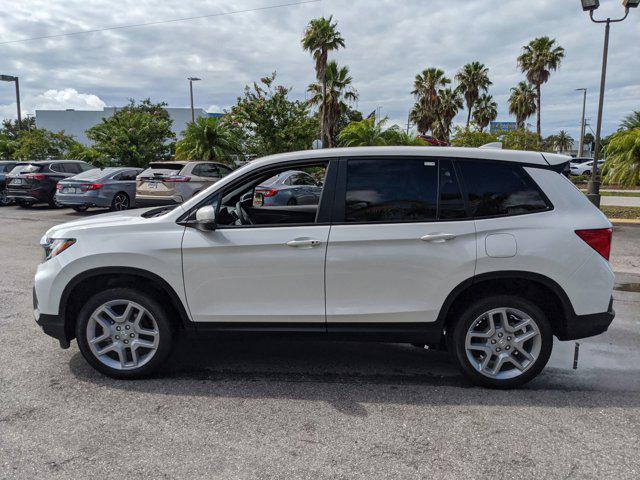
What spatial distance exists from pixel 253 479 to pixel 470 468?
1.19 metres

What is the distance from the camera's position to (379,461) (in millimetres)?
2867

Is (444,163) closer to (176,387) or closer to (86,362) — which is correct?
(176,387)

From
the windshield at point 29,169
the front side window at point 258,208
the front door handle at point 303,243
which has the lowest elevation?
the front door handle at point 303,243

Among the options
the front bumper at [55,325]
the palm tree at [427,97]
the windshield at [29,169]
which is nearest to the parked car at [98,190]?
the windshield at [29,169]

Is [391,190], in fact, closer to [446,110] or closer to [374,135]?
[374,135]

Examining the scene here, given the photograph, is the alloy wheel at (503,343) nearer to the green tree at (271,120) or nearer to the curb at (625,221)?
the curb at (625,221)

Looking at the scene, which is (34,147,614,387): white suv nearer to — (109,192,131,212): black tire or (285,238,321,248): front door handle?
(285,238,321,248): front door handle

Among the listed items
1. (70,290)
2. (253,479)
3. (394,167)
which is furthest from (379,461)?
(70,290)

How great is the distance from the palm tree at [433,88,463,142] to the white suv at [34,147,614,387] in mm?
46408

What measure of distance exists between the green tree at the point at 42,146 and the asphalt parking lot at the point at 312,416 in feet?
99.8

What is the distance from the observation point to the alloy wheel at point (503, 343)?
3713 mm

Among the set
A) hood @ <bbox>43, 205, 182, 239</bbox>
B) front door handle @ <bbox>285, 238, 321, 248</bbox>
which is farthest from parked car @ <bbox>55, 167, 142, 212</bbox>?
front door handle @ <bbox>285, 238, 321, 248</bbox>

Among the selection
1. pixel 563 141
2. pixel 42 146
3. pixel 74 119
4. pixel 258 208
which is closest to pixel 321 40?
pixel 42 146

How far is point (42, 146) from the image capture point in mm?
31141
